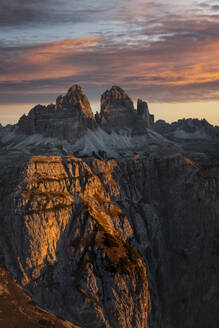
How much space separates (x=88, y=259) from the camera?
149375mm

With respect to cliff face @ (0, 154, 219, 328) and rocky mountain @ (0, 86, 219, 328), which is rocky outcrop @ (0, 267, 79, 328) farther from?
cliff face @ (0, 154, 219, 328)

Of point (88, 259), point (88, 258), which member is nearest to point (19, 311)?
point (88, 259)

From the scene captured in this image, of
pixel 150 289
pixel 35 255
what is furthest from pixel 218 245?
pixel 35 255

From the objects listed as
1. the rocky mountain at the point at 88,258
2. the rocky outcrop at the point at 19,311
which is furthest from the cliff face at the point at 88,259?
the rocky outcrop at the point at 19,311

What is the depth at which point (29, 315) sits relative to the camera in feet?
402

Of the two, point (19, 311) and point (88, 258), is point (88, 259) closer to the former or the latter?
point (88, 258)

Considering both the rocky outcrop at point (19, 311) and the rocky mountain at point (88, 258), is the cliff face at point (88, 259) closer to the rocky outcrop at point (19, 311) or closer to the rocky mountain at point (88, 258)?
the rocky mountain at point (88, 258)

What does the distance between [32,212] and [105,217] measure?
3661 centimetres

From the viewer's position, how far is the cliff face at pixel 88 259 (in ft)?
472

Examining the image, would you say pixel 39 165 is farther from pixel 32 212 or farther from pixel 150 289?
pixel 150 289

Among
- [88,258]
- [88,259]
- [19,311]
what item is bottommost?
[19,311]

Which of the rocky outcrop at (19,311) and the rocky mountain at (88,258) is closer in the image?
the rocky outcrop at (19,311)

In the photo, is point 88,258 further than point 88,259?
Yes

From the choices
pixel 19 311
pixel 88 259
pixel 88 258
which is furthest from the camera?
pixel 88 258
